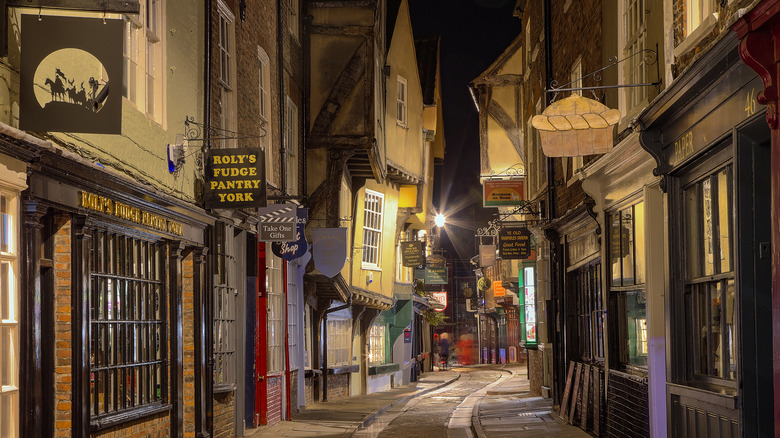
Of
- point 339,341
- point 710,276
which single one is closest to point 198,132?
point 710,276

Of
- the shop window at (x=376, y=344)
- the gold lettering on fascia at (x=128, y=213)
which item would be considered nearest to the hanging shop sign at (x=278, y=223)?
the gold lettering on fascia at (x=128, y=213)

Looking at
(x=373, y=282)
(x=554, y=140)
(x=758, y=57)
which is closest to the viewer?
(x=758, y=57)

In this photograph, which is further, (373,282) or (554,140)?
(373,282)

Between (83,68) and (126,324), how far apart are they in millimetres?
4011

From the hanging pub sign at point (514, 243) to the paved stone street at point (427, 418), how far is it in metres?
3.76

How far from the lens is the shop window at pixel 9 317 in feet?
24.1

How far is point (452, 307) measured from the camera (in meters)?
77.5

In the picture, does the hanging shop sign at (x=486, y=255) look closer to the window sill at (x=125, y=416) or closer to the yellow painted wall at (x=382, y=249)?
the yellow painted wall at (x=382, y=249)

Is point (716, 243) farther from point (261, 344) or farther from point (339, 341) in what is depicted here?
point (339, 341)

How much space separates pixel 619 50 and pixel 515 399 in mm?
13170

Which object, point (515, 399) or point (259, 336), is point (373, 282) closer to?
point (515, 399)

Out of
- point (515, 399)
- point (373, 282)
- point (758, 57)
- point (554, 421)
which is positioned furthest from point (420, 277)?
point (758, 57)

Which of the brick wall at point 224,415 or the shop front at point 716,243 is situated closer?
the shop front at point 716,243

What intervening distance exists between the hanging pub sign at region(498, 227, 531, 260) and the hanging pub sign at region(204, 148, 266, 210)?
12.9 m
